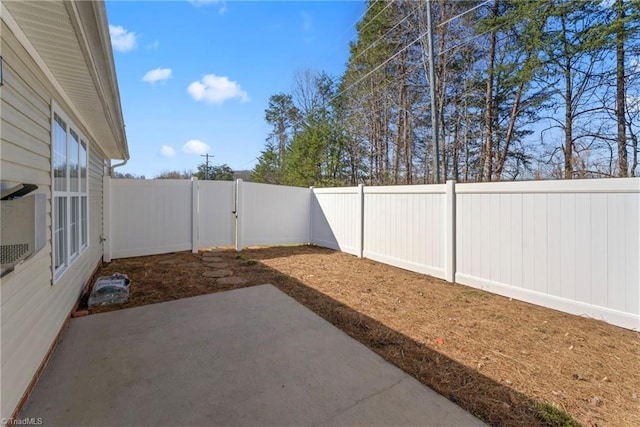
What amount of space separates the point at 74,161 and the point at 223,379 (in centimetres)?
333

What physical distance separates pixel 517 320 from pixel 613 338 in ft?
2.62

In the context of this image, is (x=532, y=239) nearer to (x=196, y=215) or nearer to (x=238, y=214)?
(x=238, y=214)

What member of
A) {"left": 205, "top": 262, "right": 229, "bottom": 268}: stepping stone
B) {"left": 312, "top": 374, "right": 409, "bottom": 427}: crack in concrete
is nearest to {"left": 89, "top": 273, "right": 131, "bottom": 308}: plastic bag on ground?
{"left": 205, "top": 262, "right": 229, "bottom": 268}: stepping stone

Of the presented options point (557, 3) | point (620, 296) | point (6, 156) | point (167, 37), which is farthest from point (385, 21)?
point (6, 156)

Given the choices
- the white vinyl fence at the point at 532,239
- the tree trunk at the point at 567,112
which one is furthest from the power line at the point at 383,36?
the white vinyl fence at the point at 532,239

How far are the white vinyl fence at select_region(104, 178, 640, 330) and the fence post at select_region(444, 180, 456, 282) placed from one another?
2 centimetres

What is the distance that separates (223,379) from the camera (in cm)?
208

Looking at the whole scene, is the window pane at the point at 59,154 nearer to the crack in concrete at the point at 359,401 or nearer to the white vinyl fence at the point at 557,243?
the crack in concrete at the point at 359,401

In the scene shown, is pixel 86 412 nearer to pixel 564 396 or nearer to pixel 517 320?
pixel 564 396

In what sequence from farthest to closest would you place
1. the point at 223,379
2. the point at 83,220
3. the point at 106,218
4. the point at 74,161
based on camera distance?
the point at 106,218, the point at 83,220, the point at 74,161, the point at 223,379

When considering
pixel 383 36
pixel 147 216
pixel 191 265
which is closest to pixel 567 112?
pixel 383 36

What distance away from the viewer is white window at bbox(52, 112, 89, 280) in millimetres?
2781

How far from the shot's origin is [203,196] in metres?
7.29

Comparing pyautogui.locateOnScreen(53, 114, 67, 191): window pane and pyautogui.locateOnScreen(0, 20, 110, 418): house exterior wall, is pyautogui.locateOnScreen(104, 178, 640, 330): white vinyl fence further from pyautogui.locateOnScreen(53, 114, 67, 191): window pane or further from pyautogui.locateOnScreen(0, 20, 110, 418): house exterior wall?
pyautogui.locateOnScreen(0, 20, 110, 418): house exterior wall
